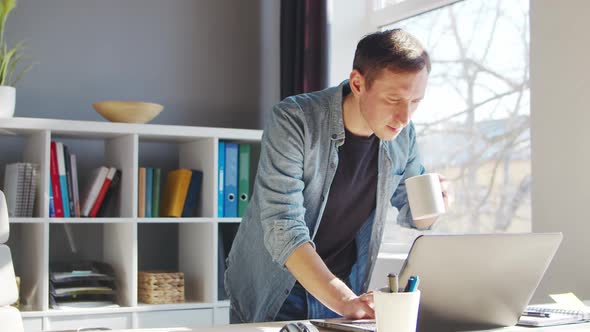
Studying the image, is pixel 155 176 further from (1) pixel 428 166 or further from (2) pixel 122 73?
(1) pixel 428 166

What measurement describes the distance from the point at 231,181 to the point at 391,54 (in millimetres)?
1938

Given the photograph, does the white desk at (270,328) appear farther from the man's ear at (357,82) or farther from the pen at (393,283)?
the man's ear at (357,82)

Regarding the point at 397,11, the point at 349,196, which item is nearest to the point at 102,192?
the point at 397,11

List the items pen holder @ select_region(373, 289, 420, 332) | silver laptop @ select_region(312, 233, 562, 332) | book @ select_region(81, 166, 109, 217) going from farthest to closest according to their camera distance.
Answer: book @ select_region(81, 166, 109, 217) → silver laptop @ select_region(312, 233, 562, 332) → pen holder @ select_region(373, 289, 420, 332)

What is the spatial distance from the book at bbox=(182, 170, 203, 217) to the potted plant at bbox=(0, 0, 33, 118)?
2.66 feet

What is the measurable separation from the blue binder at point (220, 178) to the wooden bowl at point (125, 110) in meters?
0.35

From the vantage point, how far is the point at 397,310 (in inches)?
50.3

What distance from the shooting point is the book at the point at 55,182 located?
3.24 meters

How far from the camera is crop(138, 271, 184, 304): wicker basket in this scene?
3.38 meters

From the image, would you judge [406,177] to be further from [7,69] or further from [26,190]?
[7,69]

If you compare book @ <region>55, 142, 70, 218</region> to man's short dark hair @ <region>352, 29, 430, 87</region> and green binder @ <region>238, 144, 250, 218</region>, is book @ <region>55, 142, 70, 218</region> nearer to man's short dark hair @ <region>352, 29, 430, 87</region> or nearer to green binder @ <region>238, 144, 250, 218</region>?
green binder @ <region>238, 144, 250, 218</region>

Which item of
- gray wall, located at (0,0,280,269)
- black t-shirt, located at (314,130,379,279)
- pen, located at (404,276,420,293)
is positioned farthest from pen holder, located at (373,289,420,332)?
gray wall, located at (0,0,280,269)

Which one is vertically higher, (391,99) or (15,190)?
(391,99)

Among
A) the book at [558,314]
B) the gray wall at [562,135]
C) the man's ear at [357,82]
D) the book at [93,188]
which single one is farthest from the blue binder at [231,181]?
the book at [558,314]
